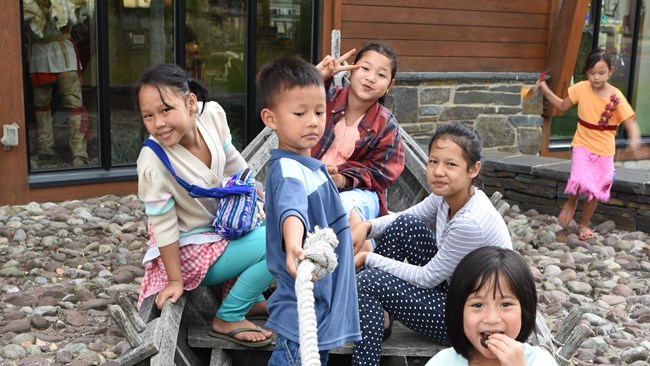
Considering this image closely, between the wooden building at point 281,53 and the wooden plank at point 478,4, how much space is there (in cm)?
1

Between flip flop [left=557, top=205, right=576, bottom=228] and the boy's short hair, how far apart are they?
414 cm

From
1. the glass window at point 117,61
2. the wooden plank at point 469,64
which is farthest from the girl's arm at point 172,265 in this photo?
the wooden plank at point 469,64

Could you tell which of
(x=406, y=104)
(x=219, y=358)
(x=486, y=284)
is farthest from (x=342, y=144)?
(x=406, y=104)

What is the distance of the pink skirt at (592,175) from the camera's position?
574 centimetres

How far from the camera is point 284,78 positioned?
2.29 meters

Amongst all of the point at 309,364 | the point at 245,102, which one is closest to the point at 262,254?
the point at 309,364

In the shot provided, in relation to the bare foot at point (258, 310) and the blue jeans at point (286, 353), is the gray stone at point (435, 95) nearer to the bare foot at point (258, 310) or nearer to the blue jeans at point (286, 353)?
the bare foot at point (258, 310)

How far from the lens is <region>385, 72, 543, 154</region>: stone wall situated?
7.31m

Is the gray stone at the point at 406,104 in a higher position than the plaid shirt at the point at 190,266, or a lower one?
higher

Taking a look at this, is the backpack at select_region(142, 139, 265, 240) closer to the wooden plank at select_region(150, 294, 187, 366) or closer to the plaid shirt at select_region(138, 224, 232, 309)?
the plaid shirt at select_region(138, 224, 232, 309)

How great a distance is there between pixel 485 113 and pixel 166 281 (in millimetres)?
5745

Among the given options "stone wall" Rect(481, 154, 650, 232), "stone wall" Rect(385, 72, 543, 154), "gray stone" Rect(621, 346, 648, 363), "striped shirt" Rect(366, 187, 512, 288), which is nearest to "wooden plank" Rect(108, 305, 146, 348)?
"striped shirt" Rect(366, 187, 512, 288)

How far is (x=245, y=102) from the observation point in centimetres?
673

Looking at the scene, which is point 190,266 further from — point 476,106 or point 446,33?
point 476,106
